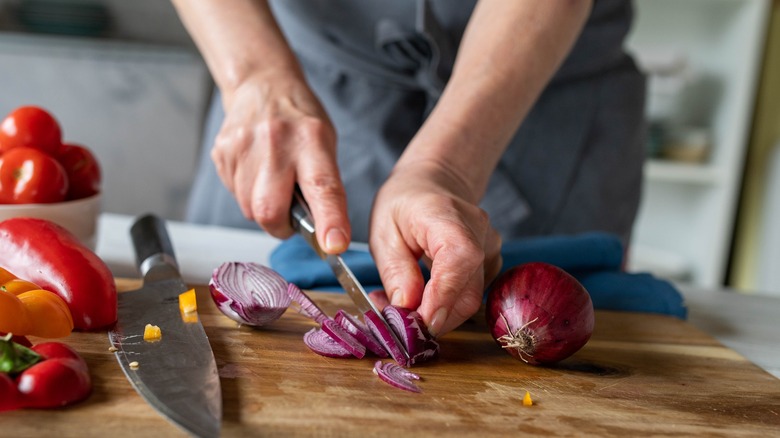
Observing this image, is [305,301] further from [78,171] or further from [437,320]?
[78,171]

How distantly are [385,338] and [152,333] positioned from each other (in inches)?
9.1

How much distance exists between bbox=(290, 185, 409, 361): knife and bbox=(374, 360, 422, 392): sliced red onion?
23 mm

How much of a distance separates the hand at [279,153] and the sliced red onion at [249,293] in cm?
12

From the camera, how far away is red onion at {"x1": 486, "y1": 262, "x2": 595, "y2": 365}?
A: 0.80 m

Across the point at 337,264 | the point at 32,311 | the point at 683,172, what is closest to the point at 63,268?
the point at 32,311

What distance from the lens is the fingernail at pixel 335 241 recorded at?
0.96 meters

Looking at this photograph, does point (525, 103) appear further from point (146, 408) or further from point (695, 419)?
point (146, 408)

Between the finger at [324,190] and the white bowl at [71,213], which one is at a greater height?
the finger at [324,190]

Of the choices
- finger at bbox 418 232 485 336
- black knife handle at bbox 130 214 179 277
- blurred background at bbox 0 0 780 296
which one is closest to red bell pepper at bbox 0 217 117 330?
black knife handle at bbox 130 214 179 277

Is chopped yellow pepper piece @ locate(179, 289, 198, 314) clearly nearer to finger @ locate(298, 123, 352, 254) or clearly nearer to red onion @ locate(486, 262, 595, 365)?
finger @ locate(298, 123, 352, 254)

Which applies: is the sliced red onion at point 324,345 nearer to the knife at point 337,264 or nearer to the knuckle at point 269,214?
the knife at point 337,264

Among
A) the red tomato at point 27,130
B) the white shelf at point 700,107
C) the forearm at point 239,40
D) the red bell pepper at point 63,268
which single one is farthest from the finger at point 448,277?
the white shelf at point 700,107

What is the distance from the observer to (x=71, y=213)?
1.05 meters

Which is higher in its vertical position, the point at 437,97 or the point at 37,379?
the point at 437,97
